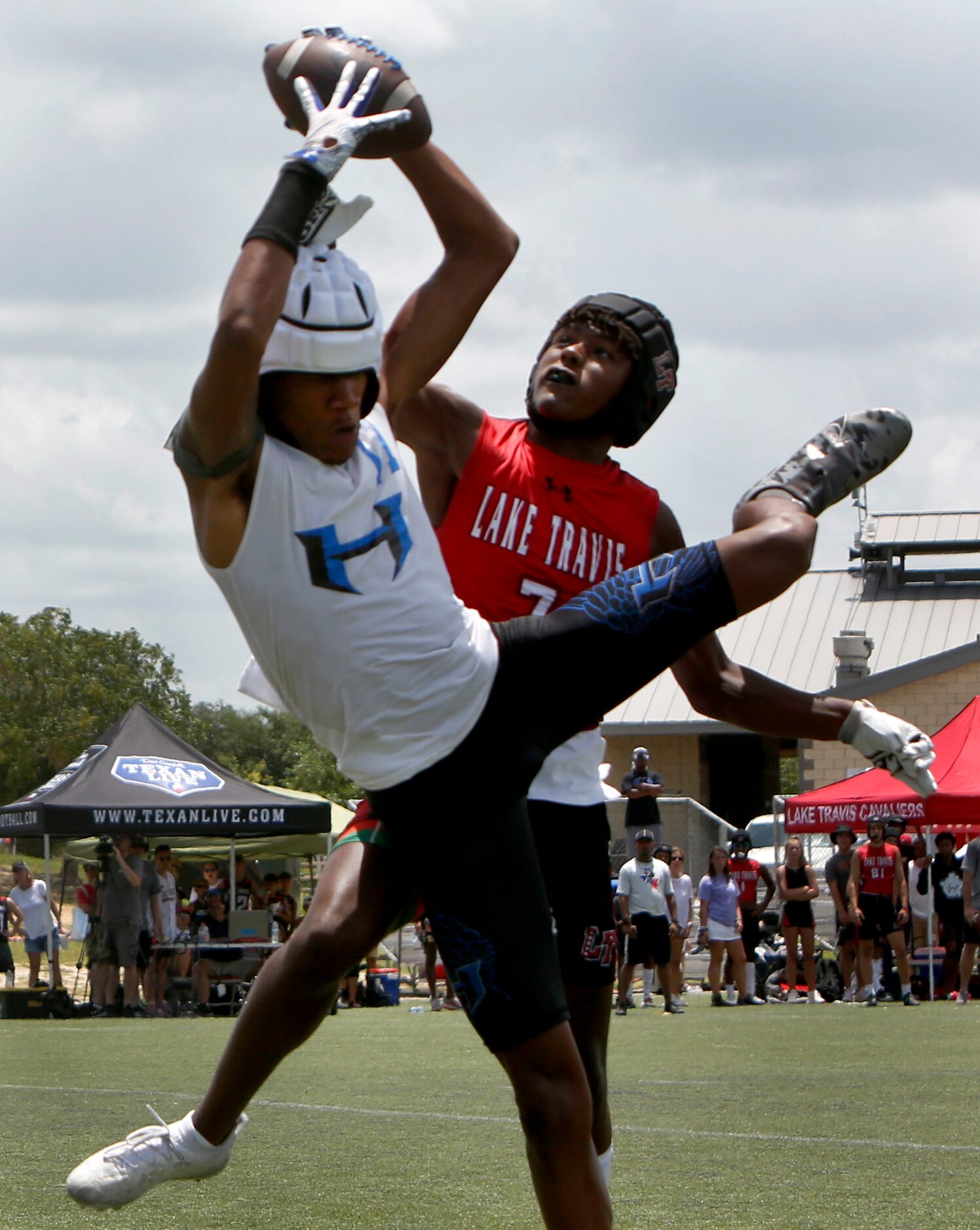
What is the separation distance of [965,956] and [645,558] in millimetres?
14191

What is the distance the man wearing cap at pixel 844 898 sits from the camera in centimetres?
1789

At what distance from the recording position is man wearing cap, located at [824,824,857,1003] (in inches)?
704

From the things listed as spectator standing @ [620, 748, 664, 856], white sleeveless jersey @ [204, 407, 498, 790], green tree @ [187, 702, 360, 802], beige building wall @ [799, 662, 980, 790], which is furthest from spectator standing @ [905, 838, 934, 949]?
green tree @ [187, 702, 360, 802]

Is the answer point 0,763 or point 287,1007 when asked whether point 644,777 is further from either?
point 0,763

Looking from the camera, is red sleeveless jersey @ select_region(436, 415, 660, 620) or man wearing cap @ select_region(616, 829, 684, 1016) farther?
man wearing cap @ select_region(616, 829, 684, 1016)

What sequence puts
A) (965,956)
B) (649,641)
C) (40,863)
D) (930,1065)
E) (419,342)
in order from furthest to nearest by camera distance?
1. (40,863)
2. (965,956)
3. (930,1065)
4. (419,342)
5. (649,641)

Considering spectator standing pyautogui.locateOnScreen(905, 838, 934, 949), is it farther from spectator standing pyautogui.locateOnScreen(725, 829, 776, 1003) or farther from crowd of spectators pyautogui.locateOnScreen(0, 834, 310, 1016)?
crowd of spectators pyautogui.locateOnScreen(0, 834, 310, 1016)

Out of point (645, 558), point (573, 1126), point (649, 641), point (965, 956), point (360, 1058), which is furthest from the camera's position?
point (965, 956)

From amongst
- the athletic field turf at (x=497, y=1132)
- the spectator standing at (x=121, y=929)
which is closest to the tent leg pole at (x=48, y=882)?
the spectator standing at (x=121, y=929)

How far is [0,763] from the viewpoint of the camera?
7212 cm

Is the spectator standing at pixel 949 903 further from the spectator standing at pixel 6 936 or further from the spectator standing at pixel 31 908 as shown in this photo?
the spectator standing at pixel 6 936

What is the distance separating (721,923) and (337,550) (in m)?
14.7

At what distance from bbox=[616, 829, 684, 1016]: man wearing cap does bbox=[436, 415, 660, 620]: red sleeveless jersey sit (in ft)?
41.6

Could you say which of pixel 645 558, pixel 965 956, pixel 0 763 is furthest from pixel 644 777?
pixel 0 763
